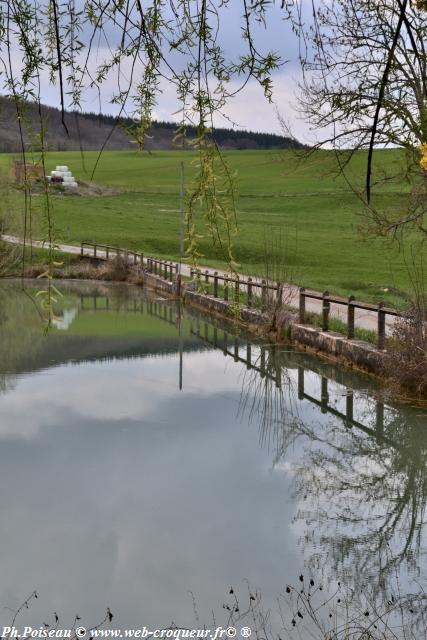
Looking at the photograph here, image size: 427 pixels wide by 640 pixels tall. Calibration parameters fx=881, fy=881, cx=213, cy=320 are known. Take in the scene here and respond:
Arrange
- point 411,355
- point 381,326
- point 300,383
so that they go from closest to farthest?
point 411,355, point 381,326, point 300,383

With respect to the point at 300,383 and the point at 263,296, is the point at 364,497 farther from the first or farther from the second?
the point at 263,296

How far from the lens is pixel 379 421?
13609 mm

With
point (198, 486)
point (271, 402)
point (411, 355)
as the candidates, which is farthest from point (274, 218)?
point (198, 486)

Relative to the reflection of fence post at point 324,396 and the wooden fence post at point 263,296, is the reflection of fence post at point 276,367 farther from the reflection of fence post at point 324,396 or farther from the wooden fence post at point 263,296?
the wooden fence post at point 263,296

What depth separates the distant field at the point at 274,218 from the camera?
30188 millimetres

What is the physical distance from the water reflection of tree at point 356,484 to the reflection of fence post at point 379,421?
0.03 m

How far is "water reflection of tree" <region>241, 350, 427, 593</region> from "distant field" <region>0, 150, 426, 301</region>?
3.64 meters

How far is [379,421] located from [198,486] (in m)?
4.08

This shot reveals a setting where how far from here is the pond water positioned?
7820mm

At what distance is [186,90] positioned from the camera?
1954 millimetres

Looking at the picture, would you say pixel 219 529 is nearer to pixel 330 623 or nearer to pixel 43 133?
pixel 330 623

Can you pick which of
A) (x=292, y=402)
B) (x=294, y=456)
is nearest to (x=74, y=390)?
(x=292, y=402)

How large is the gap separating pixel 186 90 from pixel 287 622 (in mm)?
5821

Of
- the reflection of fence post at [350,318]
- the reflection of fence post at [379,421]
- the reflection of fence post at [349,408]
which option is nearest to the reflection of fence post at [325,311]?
the reflection of fence post at [350,318]
